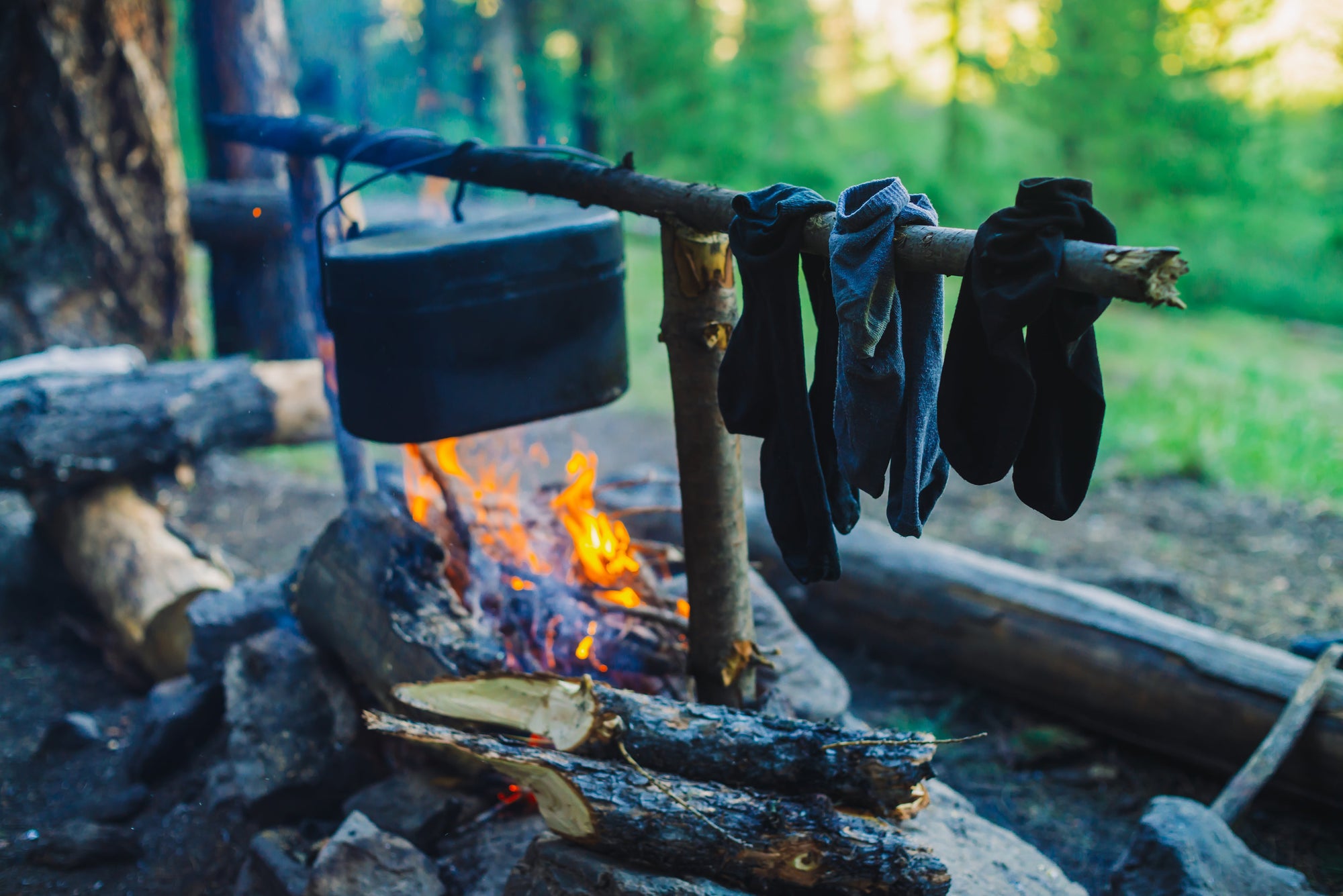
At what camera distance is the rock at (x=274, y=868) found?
2.73 meters

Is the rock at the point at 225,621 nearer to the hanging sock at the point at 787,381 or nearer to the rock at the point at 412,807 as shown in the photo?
the rock at the point at 412,807

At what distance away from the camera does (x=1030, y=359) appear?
64.5 inches

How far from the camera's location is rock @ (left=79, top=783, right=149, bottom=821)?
10.9 ft

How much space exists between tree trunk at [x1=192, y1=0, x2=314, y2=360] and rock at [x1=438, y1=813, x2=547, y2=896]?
5.63 meters

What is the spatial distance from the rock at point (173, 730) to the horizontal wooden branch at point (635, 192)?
2239 millimetres

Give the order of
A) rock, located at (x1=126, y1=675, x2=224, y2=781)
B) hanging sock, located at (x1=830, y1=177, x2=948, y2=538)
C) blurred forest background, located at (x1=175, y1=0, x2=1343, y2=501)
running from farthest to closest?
blurred forest background, located at (x1=175, y1=0, x2=1343, y2=501), rock, located at (x1=126, y1=675, x2=224, y2=781), hanging sock, located at (x1=830, y1=177, x2=948, y2=538)

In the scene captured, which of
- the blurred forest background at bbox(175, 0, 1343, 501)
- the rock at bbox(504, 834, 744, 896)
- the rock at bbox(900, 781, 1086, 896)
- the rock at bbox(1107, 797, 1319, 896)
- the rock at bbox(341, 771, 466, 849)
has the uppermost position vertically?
the blurred forest background at bbox(175, 0, 1343, 501)

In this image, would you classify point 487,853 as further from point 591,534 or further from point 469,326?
point 469,326

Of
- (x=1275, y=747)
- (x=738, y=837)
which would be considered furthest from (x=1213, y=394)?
(x=738, y=837)

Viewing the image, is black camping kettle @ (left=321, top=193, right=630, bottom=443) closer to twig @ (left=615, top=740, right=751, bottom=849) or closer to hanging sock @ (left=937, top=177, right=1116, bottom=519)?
twig @ (left=615, top=740, right=751, bottom=849)

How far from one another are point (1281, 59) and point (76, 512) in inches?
655

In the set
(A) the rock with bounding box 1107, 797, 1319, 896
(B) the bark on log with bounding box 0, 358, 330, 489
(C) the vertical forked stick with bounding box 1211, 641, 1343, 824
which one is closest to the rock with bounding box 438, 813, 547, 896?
(A) the rock with bounding box 1107, 797, 1319, 896

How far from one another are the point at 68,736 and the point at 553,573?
7.52ft

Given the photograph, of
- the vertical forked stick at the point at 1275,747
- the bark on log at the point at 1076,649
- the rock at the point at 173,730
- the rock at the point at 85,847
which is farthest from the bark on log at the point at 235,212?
the vertical forked stick at the point at 1275,747
